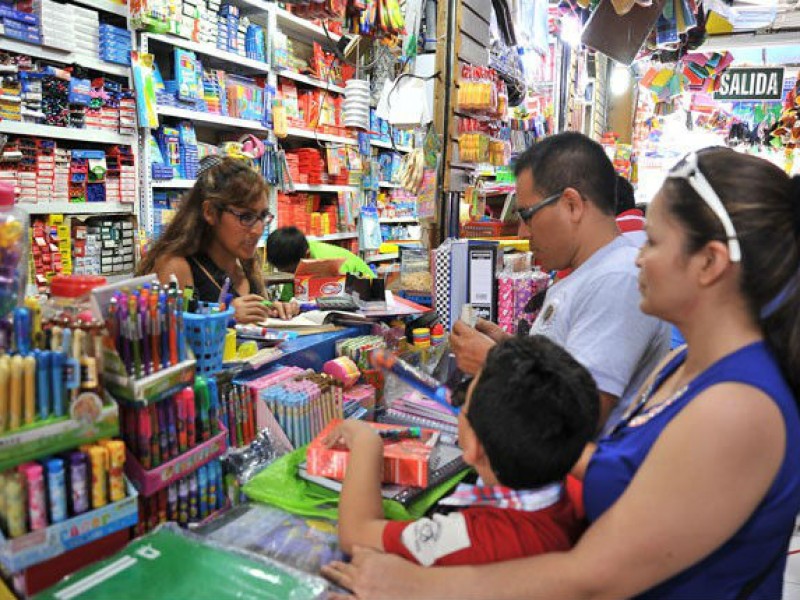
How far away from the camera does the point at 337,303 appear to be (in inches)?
105

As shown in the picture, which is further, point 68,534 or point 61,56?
point 61,56

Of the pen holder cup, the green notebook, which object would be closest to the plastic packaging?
the pen holder cup

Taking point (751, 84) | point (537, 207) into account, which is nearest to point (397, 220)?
point (537, 207)

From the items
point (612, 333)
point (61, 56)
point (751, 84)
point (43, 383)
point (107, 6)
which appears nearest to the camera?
point (43, 383)

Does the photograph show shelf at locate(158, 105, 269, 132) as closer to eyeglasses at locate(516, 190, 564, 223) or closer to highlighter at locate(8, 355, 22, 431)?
eyeglasses at locate(516, 190, 564, 223)

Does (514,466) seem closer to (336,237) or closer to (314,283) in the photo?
(314,283)

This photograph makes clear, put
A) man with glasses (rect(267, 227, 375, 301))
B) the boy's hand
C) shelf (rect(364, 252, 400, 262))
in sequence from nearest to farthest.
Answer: the boy's hand
man with glasses (rect(267, 227, 375, 301))
shelf (rect(364, 252, 400, 262))

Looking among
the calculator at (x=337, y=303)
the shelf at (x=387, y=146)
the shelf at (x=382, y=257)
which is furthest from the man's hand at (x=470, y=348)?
the shelf at (x=387, y=146)

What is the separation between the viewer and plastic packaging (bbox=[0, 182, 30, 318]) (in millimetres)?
1280

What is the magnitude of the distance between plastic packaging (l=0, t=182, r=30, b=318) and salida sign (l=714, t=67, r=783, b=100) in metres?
11.5

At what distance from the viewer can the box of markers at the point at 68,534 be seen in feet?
3.43

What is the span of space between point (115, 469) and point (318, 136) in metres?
5.95

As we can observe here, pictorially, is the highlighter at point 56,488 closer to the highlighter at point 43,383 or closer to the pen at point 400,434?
the highlighter at point 43,383

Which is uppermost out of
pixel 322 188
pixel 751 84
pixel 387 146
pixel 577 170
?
pixel 751 84
